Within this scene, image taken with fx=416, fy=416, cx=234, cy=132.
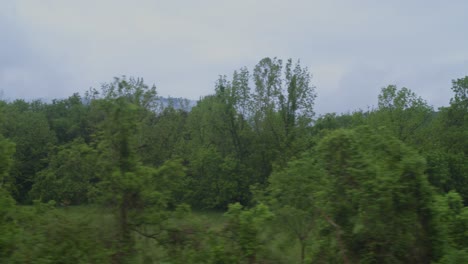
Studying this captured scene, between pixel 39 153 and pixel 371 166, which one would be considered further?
pixel 39 153

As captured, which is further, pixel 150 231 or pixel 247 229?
pixel 150 231

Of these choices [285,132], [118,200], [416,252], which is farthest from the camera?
[285,132]

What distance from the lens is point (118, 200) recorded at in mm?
6973

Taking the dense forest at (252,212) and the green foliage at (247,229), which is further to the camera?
the green foliage at (247,229)

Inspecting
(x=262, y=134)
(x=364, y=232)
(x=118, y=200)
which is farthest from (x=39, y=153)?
(x=364, y=232)

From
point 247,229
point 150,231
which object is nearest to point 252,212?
point 247,229

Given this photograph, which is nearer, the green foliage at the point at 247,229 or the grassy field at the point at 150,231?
the grassy field at the point at 150,231

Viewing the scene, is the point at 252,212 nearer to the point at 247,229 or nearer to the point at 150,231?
the point at 247,229

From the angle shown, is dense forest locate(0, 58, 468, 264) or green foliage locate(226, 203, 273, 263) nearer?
dense forest locate(0, 58, 468, 264)

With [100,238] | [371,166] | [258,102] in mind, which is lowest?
[100,238]

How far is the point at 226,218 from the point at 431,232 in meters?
3.20

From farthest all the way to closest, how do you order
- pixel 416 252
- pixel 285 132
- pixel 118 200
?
pixel 285 132, pixel 118 200, pixel 416 252

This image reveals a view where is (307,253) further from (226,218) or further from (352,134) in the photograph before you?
(352,134)

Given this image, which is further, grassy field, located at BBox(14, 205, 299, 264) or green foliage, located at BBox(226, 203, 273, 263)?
green foliage, located at BBox(226, 203, 273, 263)
